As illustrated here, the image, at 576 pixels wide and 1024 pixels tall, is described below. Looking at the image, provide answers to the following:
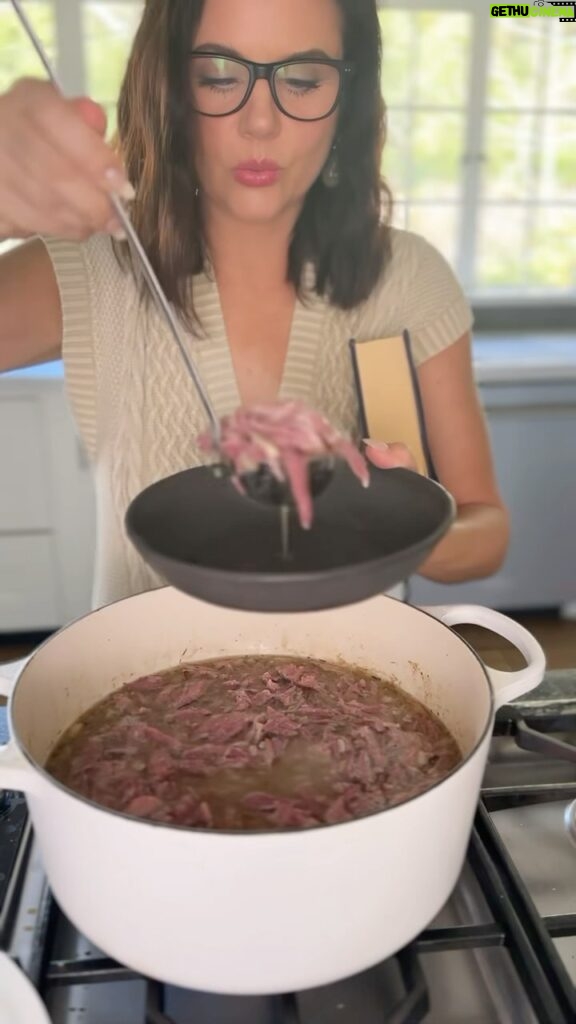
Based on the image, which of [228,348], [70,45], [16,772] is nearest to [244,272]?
[228,348]

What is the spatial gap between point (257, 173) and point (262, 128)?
0.17 ft

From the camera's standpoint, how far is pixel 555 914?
2.04 feet

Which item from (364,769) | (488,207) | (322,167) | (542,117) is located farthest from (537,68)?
(364,769)

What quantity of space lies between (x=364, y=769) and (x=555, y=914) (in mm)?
169

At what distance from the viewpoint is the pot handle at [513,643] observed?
0.65m

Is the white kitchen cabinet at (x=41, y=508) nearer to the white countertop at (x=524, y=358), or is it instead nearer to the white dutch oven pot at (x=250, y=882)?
the white countertop at (x=524, y=358)

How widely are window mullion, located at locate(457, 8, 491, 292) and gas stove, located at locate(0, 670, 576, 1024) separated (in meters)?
2.22

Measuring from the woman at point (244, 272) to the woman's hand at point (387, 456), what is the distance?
321mm

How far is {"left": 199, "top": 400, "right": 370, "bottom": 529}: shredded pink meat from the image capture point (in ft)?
1.98

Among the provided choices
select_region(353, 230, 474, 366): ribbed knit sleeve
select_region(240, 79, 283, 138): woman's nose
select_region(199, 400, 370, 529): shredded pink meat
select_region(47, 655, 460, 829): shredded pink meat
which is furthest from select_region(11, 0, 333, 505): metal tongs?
select_region(353, 230, 474, 366): ribbed knit sleeve

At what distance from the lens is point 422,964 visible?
1.94ft

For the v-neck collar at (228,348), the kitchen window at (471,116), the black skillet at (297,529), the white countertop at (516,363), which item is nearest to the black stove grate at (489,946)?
the black skillet at (297,529)

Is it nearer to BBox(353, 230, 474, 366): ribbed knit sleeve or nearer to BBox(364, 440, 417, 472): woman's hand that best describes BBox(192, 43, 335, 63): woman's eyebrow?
BBox(353, 230, 474, 366): ribbed knit sleeve

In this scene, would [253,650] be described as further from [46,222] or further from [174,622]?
[46,222]
